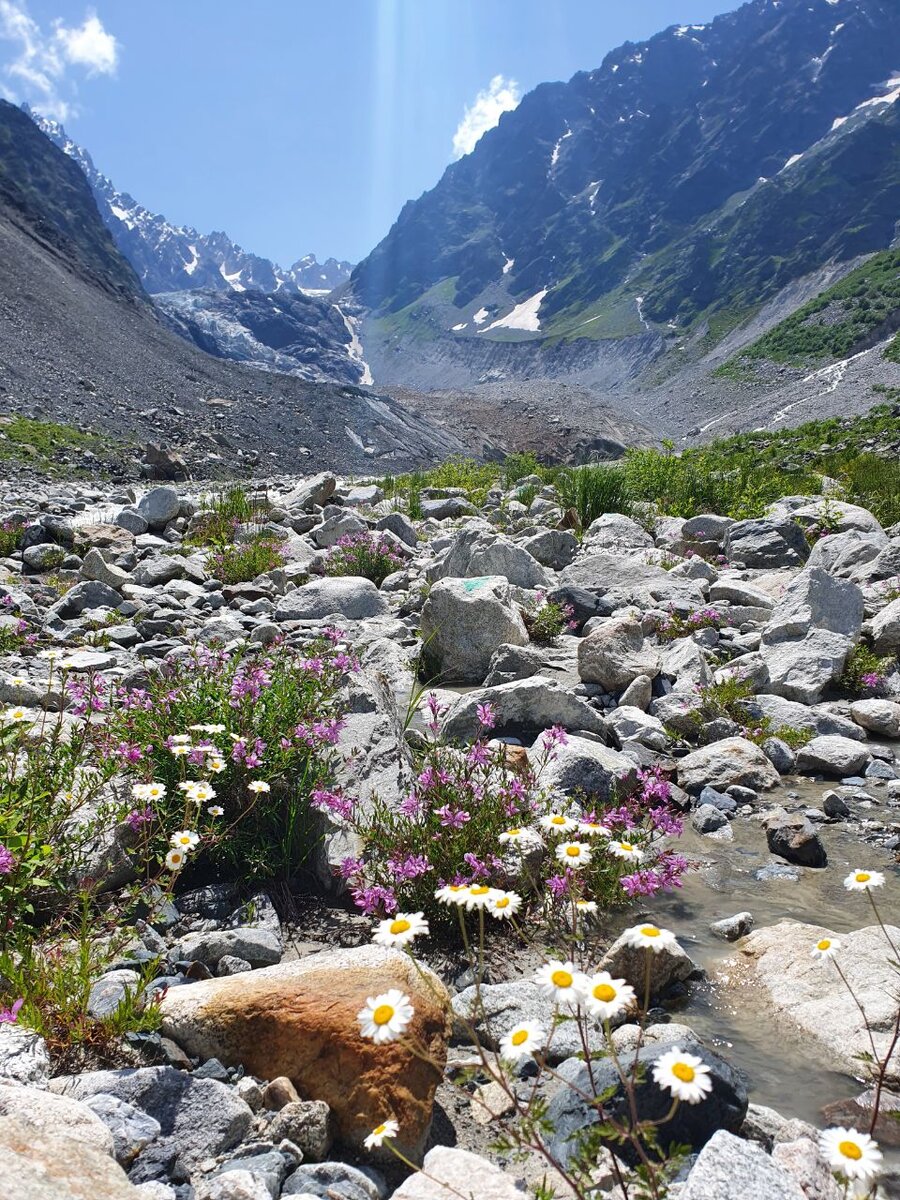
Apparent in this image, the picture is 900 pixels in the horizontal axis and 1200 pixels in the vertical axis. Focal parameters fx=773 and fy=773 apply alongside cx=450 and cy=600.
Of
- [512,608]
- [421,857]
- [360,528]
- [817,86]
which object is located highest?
[817,86]

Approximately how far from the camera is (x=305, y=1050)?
2.55 metres

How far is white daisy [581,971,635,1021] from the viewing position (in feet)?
5.34

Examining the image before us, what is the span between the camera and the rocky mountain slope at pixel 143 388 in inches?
1140

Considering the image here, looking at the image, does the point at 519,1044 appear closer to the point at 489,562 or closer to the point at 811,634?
the point at 811,634

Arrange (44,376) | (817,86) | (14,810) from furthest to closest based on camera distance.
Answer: (817,86)
(44,376)
(14,810)

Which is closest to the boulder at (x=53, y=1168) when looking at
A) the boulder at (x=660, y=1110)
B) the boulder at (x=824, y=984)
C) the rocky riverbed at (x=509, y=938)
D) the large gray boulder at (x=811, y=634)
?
the rocky riverbed at (x=509, y=938)

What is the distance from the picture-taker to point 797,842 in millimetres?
4523

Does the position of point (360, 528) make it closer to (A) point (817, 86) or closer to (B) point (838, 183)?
(B) point (838, 183)

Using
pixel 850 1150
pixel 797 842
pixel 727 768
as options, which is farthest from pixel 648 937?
pixel 727 768

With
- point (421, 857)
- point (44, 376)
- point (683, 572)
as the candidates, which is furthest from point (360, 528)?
point (44, 376)

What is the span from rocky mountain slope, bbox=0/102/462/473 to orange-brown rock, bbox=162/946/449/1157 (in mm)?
24486

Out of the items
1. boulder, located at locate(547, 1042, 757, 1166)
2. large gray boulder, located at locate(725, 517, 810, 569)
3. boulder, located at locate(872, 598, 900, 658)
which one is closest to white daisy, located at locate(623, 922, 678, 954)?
boulder, located at locate(547, 1042, 757, 1166)

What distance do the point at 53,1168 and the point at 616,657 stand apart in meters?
6.11

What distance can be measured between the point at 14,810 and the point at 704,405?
9063 cm
